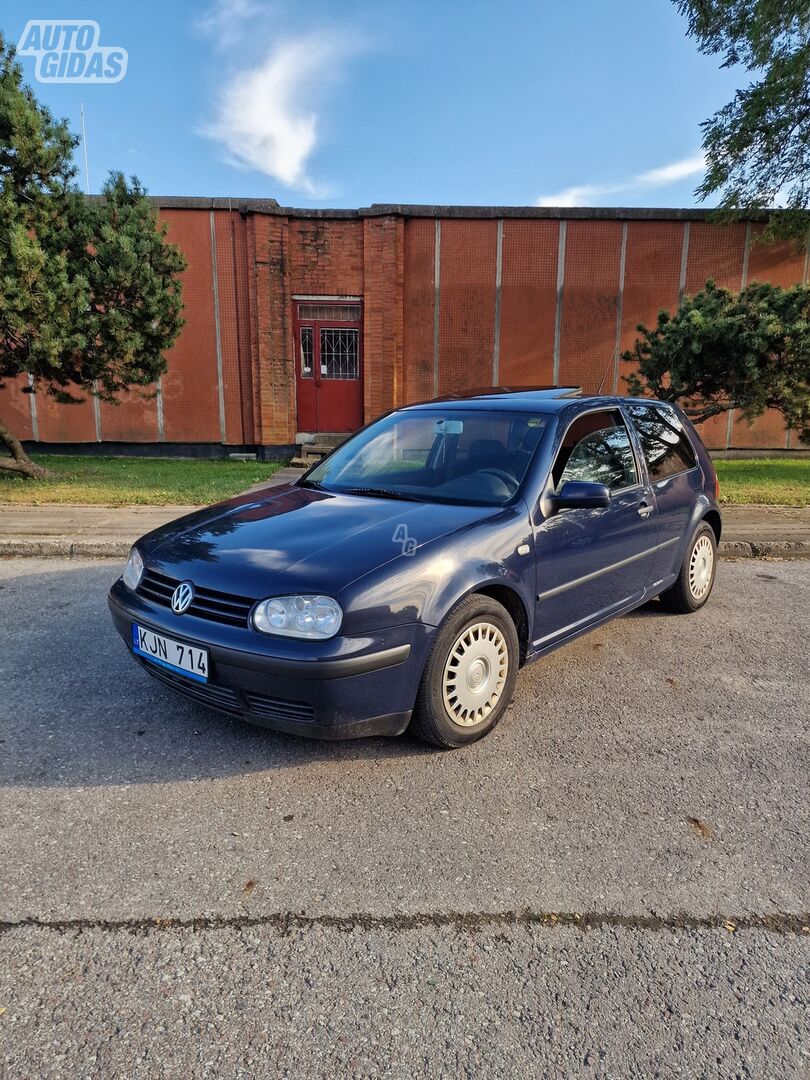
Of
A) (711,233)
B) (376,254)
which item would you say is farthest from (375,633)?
(711,233)

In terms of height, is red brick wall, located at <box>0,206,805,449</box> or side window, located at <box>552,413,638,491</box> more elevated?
red brick wall, located at <box>0,206,805,449</box>

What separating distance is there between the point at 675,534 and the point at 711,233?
13481 mm

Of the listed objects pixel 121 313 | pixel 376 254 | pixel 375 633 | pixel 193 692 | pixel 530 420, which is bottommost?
pixel 193 692

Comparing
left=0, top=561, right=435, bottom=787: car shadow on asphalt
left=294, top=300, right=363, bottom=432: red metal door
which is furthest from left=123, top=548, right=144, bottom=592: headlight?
left=294, top=300, right=363, bottom=432: red metal door

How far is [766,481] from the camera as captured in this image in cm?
1170

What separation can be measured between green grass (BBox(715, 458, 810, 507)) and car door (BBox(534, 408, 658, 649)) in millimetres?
6143

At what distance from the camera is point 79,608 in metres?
5.07

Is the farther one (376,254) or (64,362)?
(376,254)

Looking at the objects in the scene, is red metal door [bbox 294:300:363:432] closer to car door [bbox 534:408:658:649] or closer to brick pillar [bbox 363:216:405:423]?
brick pillar [bbox 363:216:405:423]

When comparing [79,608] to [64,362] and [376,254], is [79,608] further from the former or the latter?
[376,254]

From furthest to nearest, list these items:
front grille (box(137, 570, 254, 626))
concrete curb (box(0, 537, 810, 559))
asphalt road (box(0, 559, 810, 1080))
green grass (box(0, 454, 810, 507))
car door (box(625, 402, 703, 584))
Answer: green grass (box(0, 454, 810, 507)) < concrete curb (box(0, 537, 810, 559)) < car door (box(625, 402, 703, 584)) < front grille (box(137, 570, 254, 626)) < asphalt road (box(0, 559, 810, 1080))

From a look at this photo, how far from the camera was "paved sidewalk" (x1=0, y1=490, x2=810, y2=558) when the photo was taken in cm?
675

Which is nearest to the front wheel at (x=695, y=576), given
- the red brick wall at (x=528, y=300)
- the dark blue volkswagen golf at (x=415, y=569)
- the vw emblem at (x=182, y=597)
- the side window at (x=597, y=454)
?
the dark blue volkswagen golf at (x=415, y=569)

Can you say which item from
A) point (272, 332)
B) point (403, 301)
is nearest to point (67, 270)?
point (272, 332)
